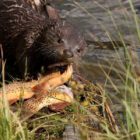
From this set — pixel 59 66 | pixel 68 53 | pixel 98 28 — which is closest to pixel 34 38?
pixel 59 66

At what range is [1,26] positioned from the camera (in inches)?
256

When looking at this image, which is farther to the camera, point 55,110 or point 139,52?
point 139,52

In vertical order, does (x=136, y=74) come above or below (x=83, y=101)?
above

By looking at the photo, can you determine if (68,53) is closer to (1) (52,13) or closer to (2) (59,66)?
(2) (59,66)

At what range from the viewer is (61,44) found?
5.38 meters

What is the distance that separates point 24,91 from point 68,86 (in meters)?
0.86

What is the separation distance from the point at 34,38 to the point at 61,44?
A: 0.55 m

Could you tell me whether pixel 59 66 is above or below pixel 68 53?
below

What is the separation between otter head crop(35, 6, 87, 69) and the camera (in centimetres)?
530

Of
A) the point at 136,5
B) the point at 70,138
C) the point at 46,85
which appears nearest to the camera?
the point at 70,138

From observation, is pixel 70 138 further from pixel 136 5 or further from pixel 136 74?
pixel 136 5

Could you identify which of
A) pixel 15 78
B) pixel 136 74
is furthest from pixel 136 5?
pixel 136 74

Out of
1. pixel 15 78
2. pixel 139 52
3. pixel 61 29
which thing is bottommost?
pixel 139 52

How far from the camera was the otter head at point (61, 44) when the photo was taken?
530 centimetres
